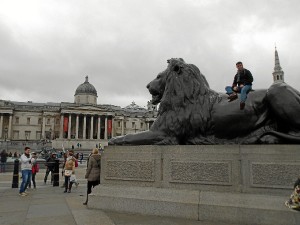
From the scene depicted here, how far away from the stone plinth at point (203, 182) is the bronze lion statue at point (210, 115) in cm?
30

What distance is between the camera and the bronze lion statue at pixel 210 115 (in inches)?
185

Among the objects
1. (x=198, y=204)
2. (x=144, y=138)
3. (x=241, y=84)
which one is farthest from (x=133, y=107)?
(x=198, y=204)

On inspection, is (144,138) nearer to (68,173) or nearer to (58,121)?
(68,173)

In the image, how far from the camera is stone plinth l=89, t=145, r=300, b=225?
4.26 meters

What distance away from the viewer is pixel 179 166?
16.3 feet

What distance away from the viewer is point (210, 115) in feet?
17.2

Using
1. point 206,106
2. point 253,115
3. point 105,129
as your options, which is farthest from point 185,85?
point 105,129

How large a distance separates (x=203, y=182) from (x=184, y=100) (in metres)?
1.63

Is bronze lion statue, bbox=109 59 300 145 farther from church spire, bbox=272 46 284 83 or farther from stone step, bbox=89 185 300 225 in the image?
church spire, bbox=272 46 284 83

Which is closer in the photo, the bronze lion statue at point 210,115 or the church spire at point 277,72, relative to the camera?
the bronze lion statue at point 210,115

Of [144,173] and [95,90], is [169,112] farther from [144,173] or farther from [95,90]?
[95,90]

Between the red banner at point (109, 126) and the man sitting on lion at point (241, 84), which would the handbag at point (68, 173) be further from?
the red banner at point (109, 126)

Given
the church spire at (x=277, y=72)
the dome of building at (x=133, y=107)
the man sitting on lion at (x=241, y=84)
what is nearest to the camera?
the man sitting on lion at (x=241, y=84)

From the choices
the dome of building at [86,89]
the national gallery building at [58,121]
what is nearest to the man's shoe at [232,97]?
the national gallery building at [58,121]
